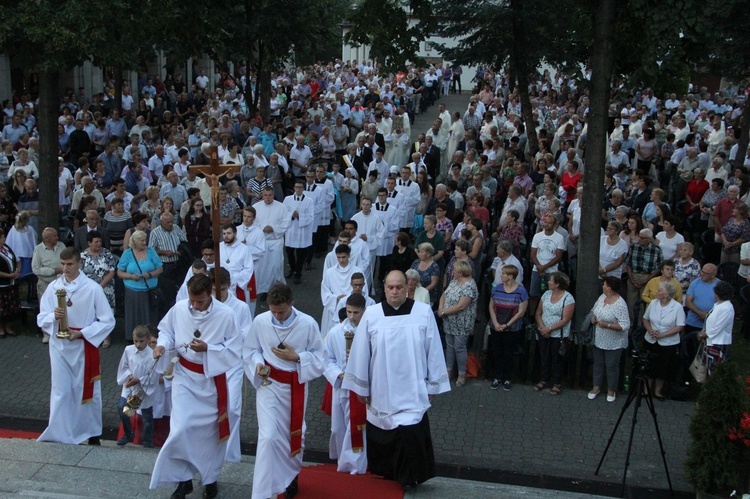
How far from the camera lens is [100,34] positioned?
12.0 metres

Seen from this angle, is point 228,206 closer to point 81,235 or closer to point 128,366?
point 81,235

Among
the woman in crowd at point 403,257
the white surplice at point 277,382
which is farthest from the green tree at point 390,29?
the white surplice at point 277,382

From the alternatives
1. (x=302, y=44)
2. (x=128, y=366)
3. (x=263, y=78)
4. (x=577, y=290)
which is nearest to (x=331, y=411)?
(x=128, y=366)

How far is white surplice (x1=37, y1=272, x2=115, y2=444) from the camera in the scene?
838 cm

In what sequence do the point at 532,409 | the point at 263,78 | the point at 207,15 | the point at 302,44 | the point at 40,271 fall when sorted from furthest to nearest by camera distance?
the point at 263,78
the point at 302,44
the point at 207,15
the point at 40,271
the point at 532,409

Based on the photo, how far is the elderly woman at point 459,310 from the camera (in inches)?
423

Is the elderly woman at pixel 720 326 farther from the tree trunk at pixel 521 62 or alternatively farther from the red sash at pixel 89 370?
the tree trunk at pixel 521 62

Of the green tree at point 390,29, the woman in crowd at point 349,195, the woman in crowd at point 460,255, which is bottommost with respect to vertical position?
the woman in crowd at point 460,255

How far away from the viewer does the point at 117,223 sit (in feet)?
43.4

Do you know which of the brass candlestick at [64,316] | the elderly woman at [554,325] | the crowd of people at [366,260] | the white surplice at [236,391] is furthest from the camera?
the elderly woman at [554,325]

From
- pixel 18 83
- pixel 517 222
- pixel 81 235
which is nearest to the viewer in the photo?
pixel 81 235

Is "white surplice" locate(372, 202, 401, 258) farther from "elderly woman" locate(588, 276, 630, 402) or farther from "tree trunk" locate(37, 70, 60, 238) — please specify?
"tree trunk" locate(37, 70, 60, 238)

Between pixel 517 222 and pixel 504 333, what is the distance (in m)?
3.23

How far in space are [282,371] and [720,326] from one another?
17.4 ft
